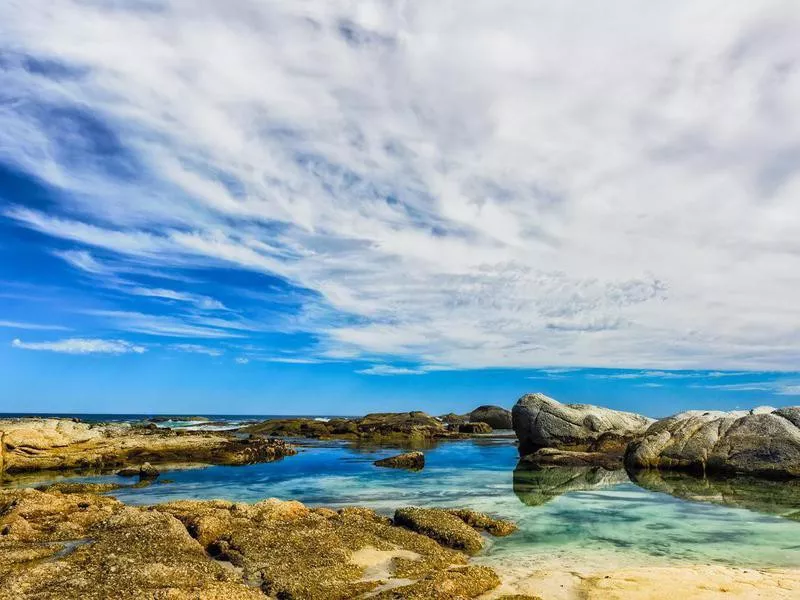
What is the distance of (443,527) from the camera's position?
1694cm

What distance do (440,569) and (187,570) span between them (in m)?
5.77

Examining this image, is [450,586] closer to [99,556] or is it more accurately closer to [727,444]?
[99,556]

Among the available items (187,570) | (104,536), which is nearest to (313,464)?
(104,536)

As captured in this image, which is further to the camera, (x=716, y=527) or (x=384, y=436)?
(x=384, y=436)

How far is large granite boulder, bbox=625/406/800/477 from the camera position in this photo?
102 feet

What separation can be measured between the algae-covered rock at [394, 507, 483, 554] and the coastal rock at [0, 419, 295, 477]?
67.0 feet

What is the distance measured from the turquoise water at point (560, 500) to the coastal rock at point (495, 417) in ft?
174

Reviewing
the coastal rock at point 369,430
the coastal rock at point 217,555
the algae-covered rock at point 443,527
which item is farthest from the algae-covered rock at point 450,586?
the coastal rock at point 369,430

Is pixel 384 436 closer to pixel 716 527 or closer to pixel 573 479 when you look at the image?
pixel 573 479

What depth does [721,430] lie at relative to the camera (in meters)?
33.9

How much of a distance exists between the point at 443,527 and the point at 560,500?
10.0m

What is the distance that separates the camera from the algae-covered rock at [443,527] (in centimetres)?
1612

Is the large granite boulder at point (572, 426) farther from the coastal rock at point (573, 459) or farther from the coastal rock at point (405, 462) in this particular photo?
the coastal rock at point (405, 462)

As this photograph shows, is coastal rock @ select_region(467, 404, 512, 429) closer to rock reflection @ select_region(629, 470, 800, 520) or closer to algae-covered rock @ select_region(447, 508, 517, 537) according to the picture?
rock reflection @ select_region(629, 470, 800, 520)
